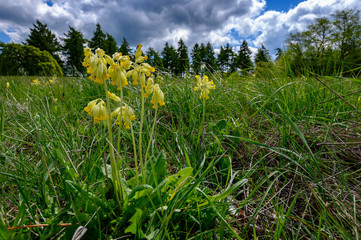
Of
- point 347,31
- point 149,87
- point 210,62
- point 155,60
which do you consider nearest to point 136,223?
point 149,87

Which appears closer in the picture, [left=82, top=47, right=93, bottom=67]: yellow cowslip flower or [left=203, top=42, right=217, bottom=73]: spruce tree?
[left=82, top=47, right=93, bottom=67]: yellow cowslip flower

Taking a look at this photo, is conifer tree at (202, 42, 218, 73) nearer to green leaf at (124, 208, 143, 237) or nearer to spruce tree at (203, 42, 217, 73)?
spruce tree at (203, 42, 217, 73)

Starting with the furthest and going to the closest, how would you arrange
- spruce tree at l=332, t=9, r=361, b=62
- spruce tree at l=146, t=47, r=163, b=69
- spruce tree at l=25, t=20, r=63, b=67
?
spruce tree at l=25, t=20, r=63, b=67 < spruce tree at l=332, t=9, r=361, b=62 < spruce tree at l=146, t=47, r=163, b=69

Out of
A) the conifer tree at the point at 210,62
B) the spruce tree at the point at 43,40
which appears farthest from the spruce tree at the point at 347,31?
the spruce tree at the point at 43,40

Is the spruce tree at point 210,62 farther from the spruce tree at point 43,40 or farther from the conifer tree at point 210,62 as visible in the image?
the spruce tree at point 43,40

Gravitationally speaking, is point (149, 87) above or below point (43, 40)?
below

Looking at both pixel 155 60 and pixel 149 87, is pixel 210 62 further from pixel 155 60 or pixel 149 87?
pixel 149 87

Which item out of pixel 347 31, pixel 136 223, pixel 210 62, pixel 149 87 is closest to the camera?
pixel 136 223

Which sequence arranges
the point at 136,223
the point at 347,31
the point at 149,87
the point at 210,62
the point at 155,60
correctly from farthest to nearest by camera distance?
the point at 347,31
the point at 210,62
the point at 155,60
the point at 149,87
the point at 136,223

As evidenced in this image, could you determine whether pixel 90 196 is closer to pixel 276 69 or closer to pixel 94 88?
pixel 94 88

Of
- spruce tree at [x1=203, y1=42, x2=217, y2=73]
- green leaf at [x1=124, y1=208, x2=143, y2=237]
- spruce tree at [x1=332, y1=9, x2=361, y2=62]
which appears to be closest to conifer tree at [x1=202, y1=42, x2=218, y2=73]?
spruce tree at [x1=203, y1=42, x2=217, y2=73]

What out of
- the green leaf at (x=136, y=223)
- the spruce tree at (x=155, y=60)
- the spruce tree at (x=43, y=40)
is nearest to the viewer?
the green leaf at (x=136, y=223)

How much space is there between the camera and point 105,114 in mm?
969

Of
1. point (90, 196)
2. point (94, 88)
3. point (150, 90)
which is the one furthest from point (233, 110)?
point (94, 88)
